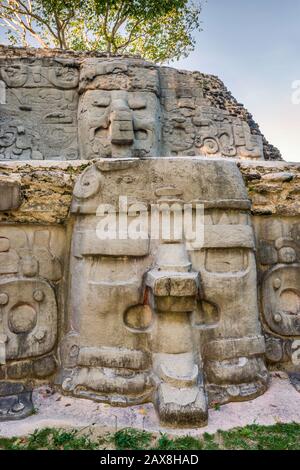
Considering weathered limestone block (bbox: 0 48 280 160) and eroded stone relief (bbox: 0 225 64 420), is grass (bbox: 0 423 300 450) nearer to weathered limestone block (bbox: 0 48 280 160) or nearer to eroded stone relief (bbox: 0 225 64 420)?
eroded stone relief (bbox: 0 225 64 420)

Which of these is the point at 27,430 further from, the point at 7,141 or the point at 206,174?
the point at 7,141

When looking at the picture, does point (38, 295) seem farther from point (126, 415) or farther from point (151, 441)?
point (151, 441)

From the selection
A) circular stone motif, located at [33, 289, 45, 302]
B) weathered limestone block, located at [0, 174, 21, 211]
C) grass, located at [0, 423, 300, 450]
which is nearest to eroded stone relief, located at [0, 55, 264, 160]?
weathered limestone block, located at [0, 174, 21, 211]

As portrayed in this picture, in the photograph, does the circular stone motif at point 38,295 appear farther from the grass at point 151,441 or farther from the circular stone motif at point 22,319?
the grass at point 151,441

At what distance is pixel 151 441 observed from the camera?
1889 millimetres

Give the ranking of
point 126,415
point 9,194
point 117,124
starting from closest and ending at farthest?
1. point 126,415
2. point 9,194
3. point 117,124

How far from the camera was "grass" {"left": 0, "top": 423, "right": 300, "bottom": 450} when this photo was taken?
184cm

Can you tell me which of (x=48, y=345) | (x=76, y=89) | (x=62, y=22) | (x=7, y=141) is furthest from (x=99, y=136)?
(x=62, y=22)

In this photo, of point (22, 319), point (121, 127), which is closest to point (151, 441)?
point (22, 319)

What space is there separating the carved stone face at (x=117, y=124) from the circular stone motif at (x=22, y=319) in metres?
3.56

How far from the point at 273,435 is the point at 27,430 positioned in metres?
1.43

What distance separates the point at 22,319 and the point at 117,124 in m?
3.84

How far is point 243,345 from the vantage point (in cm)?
243
